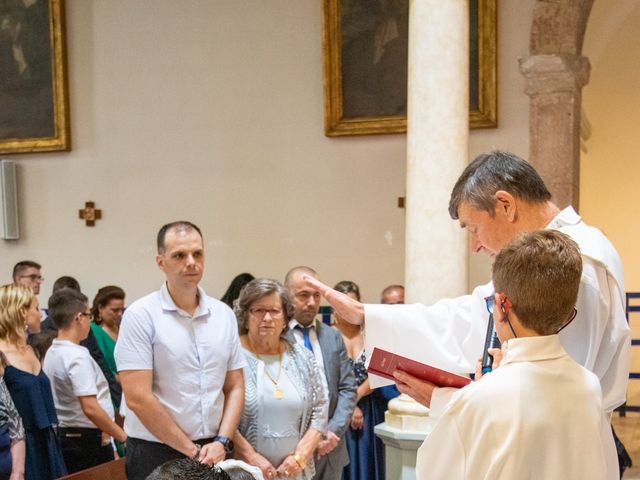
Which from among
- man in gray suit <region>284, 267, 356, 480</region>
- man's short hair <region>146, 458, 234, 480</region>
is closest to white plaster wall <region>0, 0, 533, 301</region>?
man in gray suit <region>284, 267, 356, 480</region>

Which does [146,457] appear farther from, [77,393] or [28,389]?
[77,393]

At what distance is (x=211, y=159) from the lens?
9.32 meters

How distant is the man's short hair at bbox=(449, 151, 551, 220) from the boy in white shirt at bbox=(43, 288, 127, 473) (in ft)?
10.6

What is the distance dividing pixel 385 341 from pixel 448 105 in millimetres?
3095

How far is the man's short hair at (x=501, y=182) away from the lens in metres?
2.71

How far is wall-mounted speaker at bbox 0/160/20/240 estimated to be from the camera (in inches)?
382

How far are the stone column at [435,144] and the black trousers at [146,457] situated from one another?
2.16 m

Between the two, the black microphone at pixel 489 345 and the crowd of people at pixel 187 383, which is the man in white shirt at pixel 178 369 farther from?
Answer: the black microphone at pixel 489 345

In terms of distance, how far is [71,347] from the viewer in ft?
17.8

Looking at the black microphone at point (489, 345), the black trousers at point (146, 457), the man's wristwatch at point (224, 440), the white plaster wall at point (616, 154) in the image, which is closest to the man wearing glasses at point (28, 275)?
the black trousers at point (146, 457)

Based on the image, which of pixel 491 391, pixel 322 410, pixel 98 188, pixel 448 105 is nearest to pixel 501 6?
pixel 448 105

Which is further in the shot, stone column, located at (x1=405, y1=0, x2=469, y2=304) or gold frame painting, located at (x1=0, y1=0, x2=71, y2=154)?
gold frame painting, located at (x1=0, y1=0, x2=71, y2=154)

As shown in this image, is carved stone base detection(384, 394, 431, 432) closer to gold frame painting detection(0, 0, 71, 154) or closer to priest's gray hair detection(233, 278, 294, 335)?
priest's gray hair detection(233, 278, 294, 335)

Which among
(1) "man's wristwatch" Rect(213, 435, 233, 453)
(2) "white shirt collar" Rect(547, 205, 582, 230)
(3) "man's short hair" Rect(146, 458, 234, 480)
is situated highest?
(2) "white shirt collar" Rect(547, 205, 582, 230)
